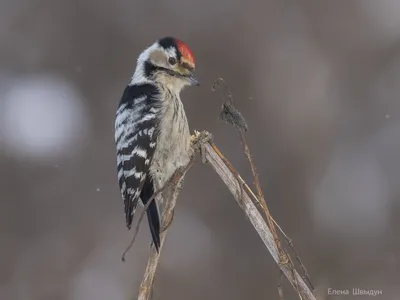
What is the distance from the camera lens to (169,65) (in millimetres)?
2158

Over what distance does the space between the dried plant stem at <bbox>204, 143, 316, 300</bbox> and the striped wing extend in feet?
1.21

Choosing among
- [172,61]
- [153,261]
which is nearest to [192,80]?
[172,61]

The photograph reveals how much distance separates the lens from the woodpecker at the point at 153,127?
195cm

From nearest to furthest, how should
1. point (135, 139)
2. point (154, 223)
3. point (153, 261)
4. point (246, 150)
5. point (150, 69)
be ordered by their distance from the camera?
point (246, 150) < point (153, 261) < point (154, 223) < point (135, 139) < point (150, 69)

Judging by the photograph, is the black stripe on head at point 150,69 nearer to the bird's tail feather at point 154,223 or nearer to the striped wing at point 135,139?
the striped wing at point 135,139

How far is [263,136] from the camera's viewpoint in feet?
15.0

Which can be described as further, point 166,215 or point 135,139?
point 135,139

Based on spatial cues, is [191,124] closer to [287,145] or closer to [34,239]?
[287,145]

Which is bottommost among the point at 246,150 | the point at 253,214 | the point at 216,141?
the point at 216,141

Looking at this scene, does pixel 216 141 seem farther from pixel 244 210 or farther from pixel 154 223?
pixel 244 210

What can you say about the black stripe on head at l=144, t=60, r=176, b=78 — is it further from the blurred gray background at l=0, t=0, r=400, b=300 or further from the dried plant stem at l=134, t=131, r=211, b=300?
the blurred gray background at l=0, t=0, r=400, b=300

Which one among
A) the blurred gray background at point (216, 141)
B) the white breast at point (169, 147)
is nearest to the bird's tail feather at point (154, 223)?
Answer: the white breast at point (169, 147)

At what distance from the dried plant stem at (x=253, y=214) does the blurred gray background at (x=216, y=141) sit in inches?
92.4

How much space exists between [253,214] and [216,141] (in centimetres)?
293
